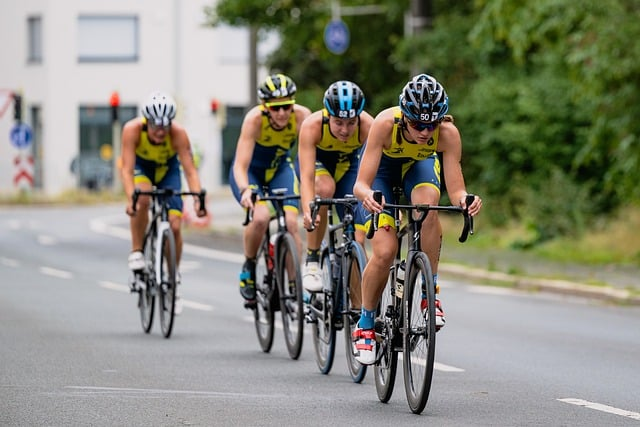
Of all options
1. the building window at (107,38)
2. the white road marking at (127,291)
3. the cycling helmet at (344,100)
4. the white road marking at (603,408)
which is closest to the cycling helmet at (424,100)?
the cycling helmet at (344,100)

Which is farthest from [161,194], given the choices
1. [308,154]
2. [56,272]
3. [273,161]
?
[56,272]

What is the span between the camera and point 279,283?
39.6ft

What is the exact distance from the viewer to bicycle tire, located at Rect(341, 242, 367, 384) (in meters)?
10.5

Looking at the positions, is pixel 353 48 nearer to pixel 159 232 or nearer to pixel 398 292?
pixel 159 232

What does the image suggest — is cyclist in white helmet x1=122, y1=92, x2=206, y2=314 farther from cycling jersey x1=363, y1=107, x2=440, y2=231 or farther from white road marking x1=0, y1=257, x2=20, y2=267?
white road marking x1=0, y1=257, x2=20, y2=267

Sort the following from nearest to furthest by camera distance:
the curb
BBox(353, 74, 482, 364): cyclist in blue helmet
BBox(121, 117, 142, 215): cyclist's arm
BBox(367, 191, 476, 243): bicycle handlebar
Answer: BBox(367, 191, 476, 243): bicycle handlebar, BBox(353, 74, 482, 364): cyclist in blue helmet, BBox(121, 117, 142, 215): cyclist's arm, the curb

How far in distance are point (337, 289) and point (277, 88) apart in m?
2.05

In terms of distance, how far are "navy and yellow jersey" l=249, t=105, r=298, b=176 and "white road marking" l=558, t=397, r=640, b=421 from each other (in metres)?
3.63

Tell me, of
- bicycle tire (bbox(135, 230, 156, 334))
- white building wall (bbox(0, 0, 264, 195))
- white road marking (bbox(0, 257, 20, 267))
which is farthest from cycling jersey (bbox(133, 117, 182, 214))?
white building wall (bbox(0, 0, 264, 195))

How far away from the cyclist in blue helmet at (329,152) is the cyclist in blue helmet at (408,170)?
0.83 meters

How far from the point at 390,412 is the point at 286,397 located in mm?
897

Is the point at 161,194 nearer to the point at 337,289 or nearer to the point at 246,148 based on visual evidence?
the point at 246,148

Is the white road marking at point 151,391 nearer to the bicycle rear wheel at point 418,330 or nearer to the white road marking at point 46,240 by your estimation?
the bicycle rear wheel at point 418,330

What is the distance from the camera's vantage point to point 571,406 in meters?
9.47
